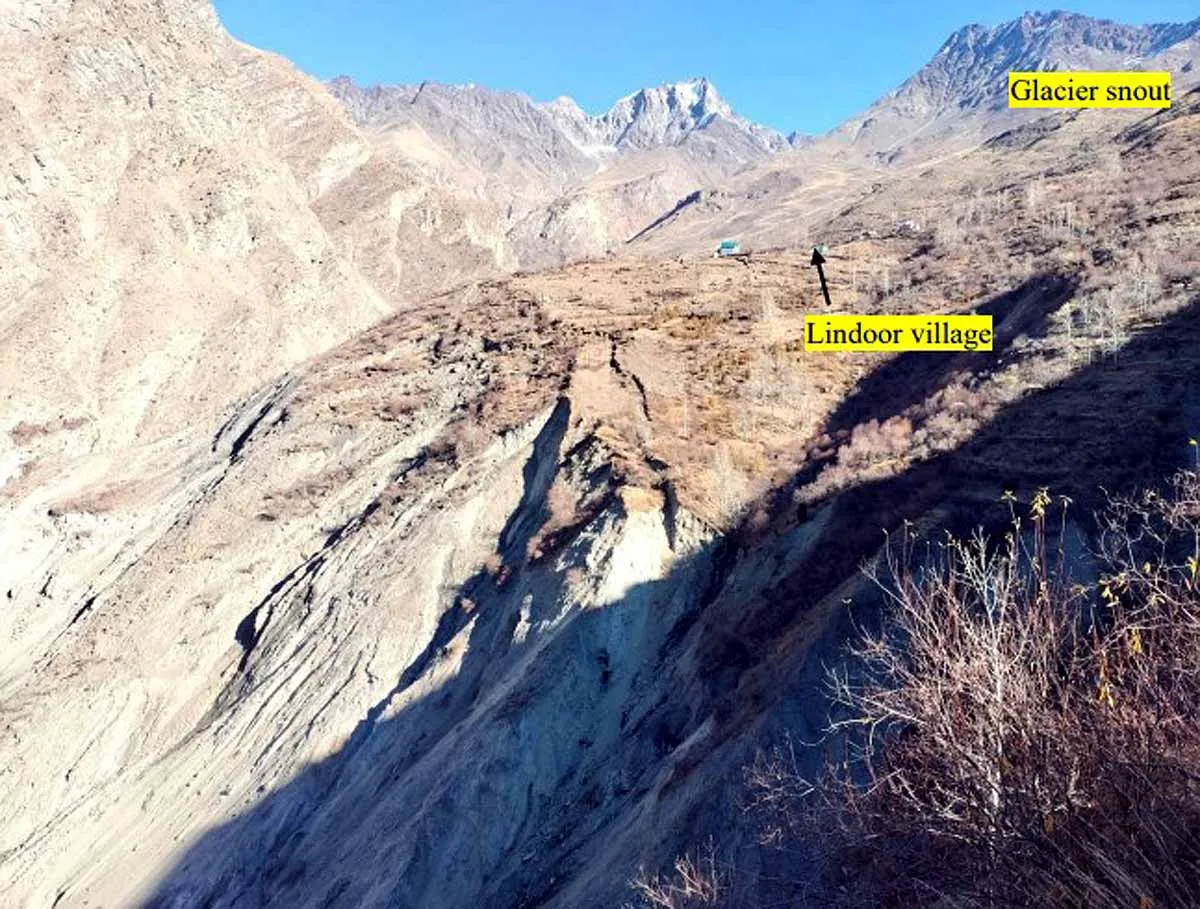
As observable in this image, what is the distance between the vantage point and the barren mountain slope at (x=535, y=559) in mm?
15078

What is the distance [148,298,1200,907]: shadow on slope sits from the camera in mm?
13086

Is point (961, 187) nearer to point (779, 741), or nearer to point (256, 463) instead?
point (256, 463)

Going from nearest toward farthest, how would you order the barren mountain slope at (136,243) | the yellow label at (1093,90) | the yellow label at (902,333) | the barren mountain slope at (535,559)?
the barren mountain slope at (535,559) < the yellow label at (1093,90) < the yellow label at (902,333) < the barren mountain slope at (136,243)

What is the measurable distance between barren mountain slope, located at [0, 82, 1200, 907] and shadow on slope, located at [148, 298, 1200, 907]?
66 millimetres

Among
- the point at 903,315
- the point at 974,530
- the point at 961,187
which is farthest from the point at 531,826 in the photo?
the point at 961,187

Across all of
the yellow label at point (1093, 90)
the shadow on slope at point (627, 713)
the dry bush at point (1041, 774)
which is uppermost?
the yellow label at point (1093, 90)

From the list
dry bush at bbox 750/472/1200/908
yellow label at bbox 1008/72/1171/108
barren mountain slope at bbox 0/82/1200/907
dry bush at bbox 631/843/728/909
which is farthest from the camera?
yellow label at bbox 1008/72/1171/108

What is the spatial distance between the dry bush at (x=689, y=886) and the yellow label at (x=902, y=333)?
561 inches

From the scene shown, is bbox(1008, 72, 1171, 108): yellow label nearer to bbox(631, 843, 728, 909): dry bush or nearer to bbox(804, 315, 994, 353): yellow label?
bbox(804, 315, 994, 353): yellow label

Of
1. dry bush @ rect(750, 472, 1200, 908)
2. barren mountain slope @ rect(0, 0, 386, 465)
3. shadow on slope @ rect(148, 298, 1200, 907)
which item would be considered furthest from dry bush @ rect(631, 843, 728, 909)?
barren mountain slope @ rect(0, 0, 386, 465)

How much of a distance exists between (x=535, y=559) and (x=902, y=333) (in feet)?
40.3

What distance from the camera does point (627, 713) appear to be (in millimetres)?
16938

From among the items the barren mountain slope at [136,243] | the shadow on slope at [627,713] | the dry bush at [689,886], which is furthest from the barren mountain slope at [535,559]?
the barren mountain slope at [136,243]

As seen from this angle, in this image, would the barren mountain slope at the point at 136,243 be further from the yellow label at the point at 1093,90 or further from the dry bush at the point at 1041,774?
the dry bush at the point at 1041,774
